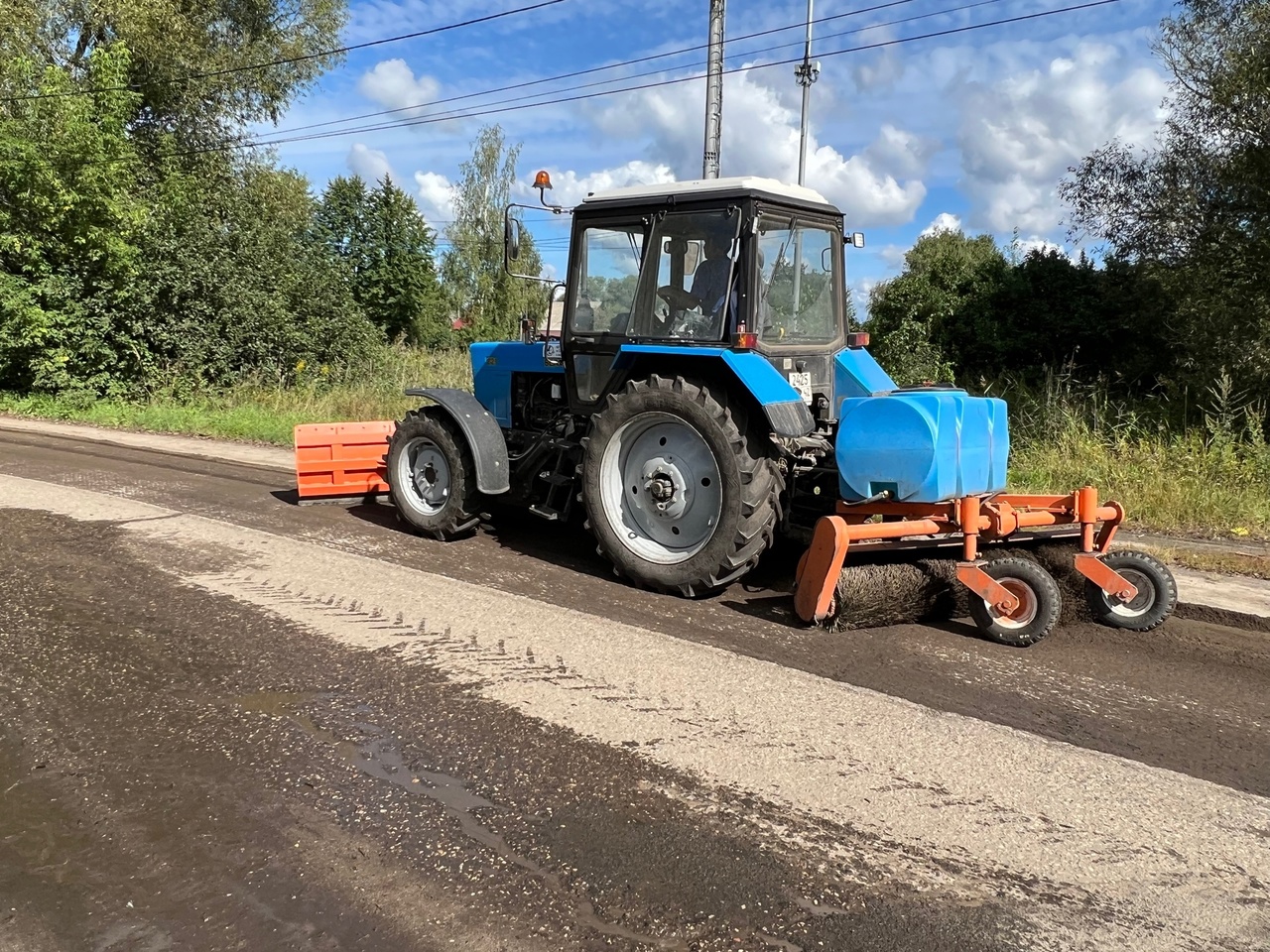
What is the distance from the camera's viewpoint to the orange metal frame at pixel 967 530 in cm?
500

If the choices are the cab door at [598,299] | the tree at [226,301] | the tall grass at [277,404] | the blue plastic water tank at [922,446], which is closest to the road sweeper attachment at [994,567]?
the blue plastic water tank at [922,446]

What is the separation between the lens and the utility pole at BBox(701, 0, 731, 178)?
11.9 metres

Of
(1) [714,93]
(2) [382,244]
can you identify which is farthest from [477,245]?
(1) [714,93]

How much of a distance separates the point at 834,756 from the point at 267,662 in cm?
266

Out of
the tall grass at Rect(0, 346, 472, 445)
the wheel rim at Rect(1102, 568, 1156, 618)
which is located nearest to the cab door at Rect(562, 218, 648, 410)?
the wheel rim at Rect(1102, 568, 1156, 618)

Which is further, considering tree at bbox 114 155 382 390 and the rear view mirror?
tree at bbox 114 155 382 390

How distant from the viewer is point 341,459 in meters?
8.80

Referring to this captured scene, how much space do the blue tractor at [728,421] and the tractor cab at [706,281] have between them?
1cm

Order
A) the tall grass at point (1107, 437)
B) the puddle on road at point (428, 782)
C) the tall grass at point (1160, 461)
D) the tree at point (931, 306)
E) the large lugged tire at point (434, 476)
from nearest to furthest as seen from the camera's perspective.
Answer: the puddle on road at point (428, 782) → the large lugged tire at point (434, 476) → the tall grass at point (1160, 461) → the tall grass at point (1107, 437) → the tree at point (931, 306)

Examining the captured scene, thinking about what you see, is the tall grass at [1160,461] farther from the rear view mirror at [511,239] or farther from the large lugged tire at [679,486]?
the rear view mirror at [511,239]

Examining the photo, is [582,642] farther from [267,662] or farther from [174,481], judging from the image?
[174,481]

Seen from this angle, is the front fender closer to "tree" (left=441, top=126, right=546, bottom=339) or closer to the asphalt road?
the asphalt road

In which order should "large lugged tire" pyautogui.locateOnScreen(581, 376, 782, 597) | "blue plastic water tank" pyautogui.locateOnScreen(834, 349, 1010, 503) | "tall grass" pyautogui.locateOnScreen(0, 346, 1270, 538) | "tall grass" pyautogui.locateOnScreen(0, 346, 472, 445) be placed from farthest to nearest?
"tall grass" pyautogui.locateOnScreen(0, 346, 472, 445) → "tall grass" pyautogui.locateOnScreen(0, 346, 1270, 538) → "large lugged tire" pyautogui.locateOnScreen(581, 376, 782, 597) → "blue plastic water tank" pyautogui.locateOnScreen(834, 349, 1010, 503)

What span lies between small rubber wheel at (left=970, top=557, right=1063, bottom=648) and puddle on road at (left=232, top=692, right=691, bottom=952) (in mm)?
2971
